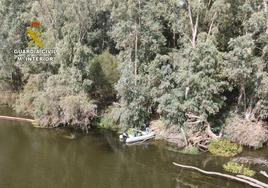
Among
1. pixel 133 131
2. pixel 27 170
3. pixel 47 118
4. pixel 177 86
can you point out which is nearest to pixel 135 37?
pixel 177 86

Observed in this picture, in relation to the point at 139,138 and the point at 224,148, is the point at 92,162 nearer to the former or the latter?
the point at 139,138

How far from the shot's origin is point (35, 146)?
27.6 meters

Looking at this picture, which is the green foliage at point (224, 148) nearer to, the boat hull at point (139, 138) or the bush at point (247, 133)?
the bush at point (247, 133)

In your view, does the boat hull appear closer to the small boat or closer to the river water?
the small boat

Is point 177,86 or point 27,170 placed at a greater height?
point 177,86

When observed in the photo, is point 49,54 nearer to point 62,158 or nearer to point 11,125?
point 11,125

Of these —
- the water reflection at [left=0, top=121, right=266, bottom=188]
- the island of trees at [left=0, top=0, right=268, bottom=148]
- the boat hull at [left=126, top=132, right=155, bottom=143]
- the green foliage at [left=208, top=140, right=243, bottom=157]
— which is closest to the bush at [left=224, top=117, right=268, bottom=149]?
the island of trees at [left=0, top=0, right=268, bottom=148]

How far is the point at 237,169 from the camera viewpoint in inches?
881

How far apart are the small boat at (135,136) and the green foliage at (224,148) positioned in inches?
196

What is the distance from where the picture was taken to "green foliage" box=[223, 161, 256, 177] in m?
→ 22.0

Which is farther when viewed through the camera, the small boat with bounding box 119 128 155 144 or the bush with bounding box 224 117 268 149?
the small boat with bounding box 119 128 155 144

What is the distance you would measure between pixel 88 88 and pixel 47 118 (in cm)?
434

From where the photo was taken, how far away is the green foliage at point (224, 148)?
25.5 metres

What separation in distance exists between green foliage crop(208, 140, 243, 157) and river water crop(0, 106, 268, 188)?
577 mm
